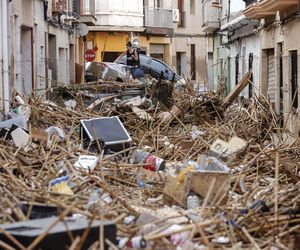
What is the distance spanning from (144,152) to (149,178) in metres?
1.58

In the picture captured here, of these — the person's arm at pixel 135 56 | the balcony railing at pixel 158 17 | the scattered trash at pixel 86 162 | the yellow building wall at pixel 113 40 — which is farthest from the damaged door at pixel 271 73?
the balcony railing at pixel 158 17

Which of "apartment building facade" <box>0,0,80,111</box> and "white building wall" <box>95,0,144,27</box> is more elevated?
"white building wall" <box>95,0,144,27</box>

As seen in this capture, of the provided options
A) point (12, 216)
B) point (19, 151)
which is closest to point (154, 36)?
point (19, 151)

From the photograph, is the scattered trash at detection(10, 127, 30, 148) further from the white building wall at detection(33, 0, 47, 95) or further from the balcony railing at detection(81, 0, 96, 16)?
the balcony railing at detection(81, 0, 96, 16)

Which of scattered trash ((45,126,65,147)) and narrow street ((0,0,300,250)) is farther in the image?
scattered trash ((45,126,65,147))

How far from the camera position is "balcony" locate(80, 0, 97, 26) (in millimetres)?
32597

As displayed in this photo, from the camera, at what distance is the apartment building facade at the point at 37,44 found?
601 inches

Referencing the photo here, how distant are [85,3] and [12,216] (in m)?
29.4

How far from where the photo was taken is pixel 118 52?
4016 centimetres

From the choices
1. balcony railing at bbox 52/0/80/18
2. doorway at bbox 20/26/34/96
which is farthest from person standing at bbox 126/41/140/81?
doorway at bbox 20/26/34/96

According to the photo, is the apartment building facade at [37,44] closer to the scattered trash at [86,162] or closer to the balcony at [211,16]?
the scattered trash at [86,162]

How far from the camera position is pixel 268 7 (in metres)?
17.4

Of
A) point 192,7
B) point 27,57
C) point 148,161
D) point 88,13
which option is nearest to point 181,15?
point 192,7

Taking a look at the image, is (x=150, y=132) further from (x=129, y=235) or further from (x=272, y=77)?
(x=272, y=77)
